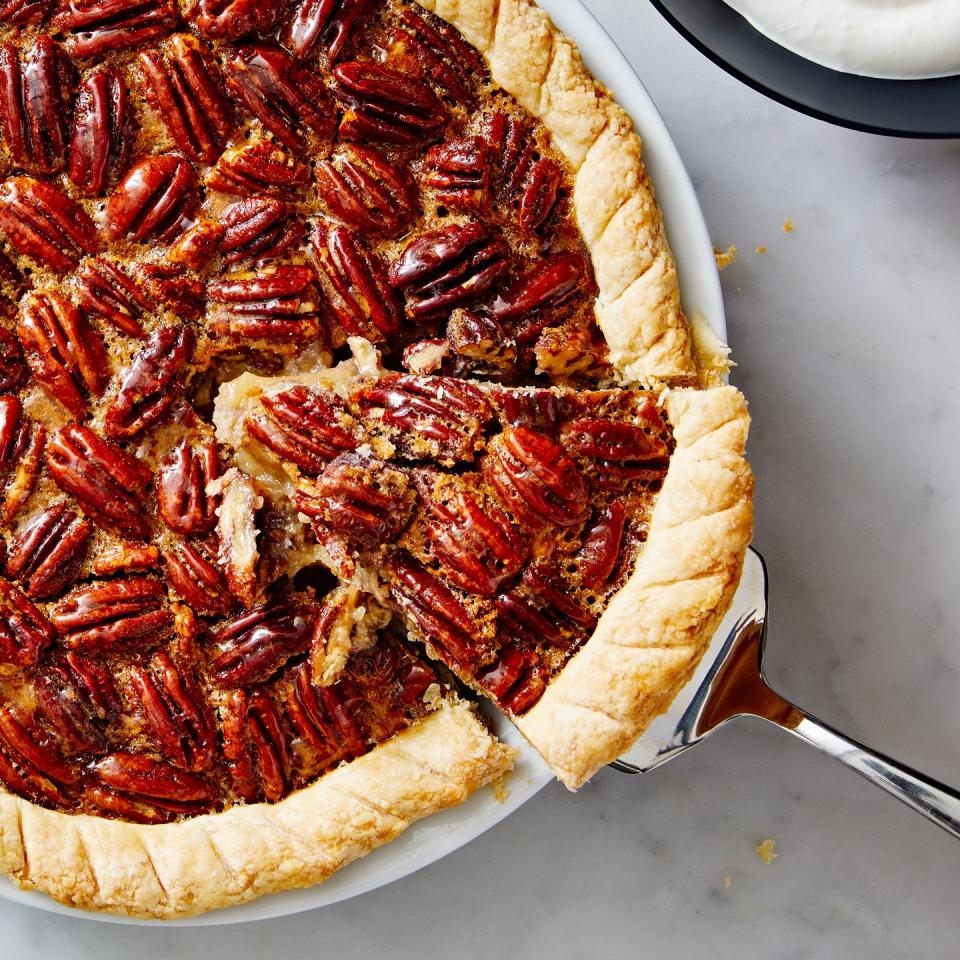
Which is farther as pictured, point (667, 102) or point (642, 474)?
point (667, 102)

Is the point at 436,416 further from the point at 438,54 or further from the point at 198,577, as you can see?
the point at 438,54

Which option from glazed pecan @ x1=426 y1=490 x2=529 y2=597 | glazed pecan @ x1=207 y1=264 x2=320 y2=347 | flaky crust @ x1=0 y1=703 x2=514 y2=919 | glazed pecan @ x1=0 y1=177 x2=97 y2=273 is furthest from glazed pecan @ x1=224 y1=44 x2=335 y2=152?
flaky crust @ x1=0 y1=703 x2=514 y2=919

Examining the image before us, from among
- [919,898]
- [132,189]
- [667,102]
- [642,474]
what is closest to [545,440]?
[642,474]

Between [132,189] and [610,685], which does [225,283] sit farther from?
[610,685]

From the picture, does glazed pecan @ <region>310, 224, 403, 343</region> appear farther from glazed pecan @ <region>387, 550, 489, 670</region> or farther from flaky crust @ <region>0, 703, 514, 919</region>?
flaky crust @ <region>0, 703, 514, 919</region>

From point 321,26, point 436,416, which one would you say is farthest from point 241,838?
point 321,26

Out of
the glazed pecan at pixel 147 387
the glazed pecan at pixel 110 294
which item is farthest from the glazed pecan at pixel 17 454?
the glazed pecan at pixel 110 294

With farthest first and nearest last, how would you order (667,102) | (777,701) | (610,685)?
(667,102), (777,701), (610,685)
